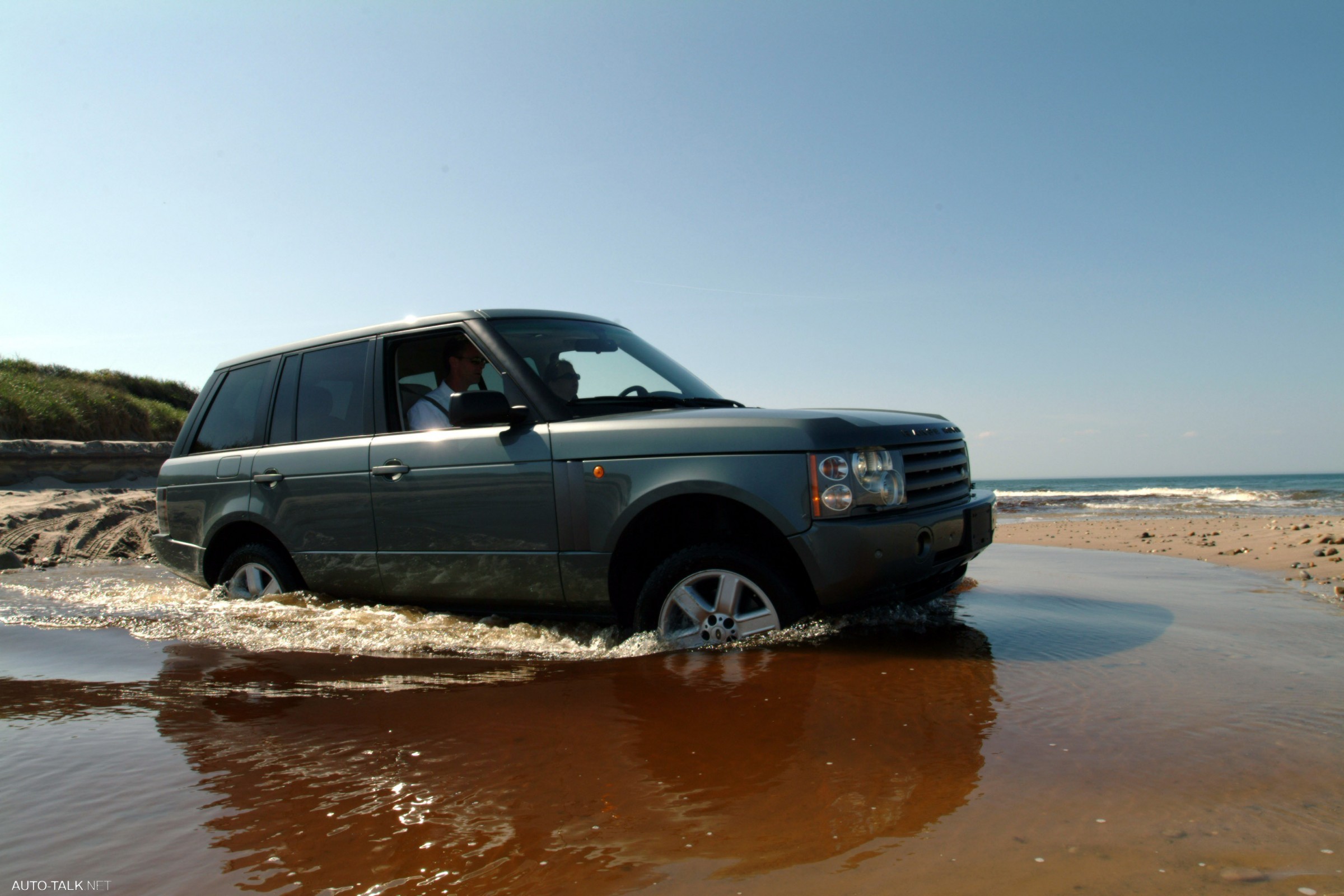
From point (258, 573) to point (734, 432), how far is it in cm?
337

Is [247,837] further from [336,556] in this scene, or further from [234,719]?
[336,556]

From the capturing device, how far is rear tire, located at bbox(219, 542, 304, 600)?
4.82 meters

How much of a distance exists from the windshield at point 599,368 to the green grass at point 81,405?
15.8 metres

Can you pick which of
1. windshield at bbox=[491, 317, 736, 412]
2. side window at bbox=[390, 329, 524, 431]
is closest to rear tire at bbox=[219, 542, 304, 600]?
side window at bbox=[390, 329, 524, 431]

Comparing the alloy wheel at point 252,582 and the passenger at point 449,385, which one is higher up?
the passenger at point 449,385

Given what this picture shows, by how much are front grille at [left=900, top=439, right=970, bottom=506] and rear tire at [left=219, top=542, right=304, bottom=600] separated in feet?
11.5

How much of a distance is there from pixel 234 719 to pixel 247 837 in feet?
3.68

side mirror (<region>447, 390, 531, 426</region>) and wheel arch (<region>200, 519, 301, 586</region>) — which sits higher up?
side mirror (<region>447, 390, 531, 426</region>)

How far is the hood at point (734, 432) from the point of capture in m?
3.18

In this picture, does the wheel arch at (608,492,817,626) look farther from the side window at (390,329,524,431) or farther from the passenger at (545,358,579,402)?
the side window at (390,329,524,431)

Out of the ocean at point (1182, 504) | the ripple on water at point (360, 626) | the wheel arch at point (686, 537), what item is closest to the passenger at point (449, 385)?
the ripple on water at point (360, 626)

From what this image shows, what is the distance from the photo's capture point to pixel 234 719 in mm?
2746

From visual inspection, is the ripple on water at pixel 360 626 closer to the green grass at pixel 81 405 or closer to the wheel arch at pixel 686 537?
the wheel arch at pixel 686 537

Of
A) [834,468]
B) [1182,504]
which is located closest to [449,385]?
[834,468]
